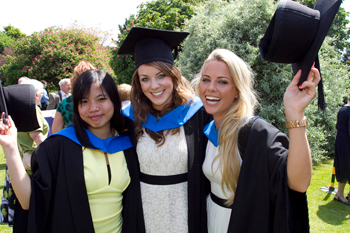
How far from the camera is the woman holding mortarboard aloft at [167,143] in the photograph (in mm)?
1977

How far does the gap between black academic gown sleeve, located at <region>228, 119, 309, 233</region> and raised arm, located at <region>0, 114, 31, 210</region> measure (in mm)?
1357

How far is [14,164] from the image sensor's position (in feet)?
5.19

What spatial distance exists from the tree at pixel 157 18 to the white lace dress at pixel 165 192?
23.5 feet

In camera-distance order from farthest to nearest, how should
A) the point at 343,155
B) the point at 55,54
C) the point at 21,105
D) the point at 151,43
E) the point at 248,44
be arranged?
the point at 55,54, the point at 248,44, the point at 343,155, the point at 151,43, the point at 21,105

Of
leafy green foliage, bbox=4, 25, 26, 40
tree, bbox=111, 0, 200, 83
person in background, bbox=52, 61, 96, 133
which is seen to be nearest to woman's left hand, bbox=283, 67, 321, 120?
→ person in background, bbox=52, 61, 96, 133

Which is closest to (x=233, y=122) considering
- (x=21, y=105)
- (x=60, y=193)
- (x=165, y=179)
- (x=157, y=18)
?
(x=165, y=179)

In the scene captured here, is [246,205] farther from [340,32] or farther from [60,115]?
[340,32]

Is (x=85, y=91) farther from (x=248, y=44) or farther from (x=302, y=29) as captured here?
(x=248, y=44)

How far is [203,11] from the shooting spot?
5.85 m

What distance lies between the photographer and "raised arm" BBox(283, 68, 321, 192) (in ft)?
4.35

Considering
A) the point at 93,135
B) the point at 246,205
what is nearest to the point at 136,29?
the point at 93,135

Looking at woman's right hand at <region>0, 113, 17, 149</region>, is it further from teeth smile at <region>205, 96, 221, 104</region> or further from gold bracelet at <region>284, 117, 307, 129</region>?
gold bracelet at <region>284, 117, 307, 129</region>

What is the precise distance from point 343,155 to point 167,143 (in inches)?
164

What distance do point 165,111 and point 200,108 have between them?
311 millimetres
